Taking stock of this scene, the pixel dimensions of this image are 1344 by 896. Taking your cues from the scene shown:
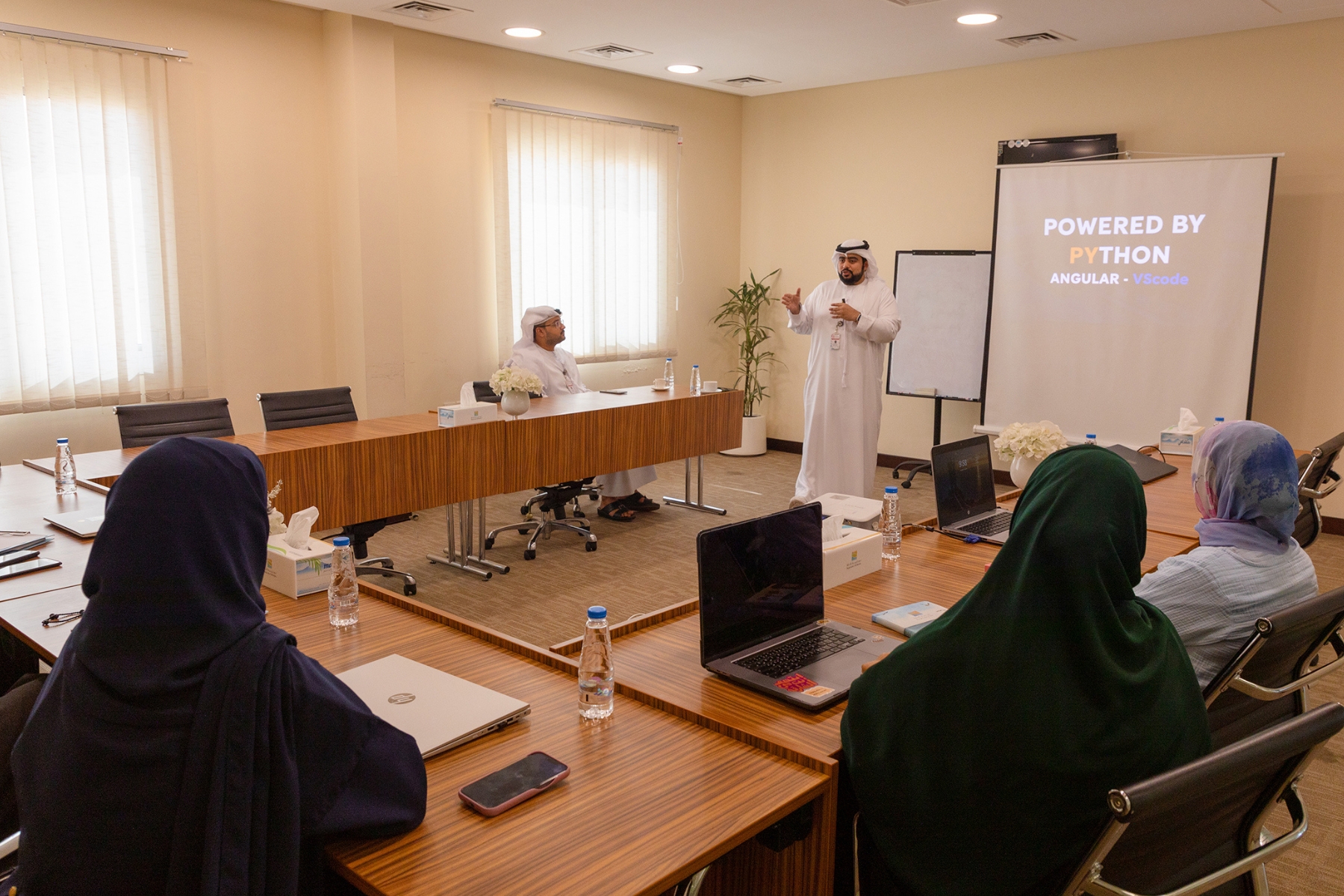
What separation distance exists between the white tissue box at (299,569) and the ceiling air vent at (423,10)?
Result: 3.76 m

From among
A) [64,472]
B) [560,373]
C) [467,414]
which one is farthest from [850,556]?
[560,373]

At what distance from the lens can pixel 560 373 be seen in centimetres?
589

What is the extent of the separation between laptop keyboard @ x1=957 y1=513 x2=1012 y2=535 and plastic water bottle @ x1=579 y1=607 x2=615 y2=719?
168 centimetres

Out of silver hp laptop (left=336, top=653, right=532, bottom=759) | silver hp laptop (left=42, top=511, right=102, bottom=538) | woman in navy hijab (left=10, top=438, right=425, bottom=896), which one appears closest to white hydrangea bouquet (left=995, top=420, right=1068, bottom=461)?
silver hp laptop (left=336, top=653, right=532, bottom=759)

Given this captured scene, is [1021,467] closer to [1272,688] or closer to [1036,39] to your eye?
[1272,688]

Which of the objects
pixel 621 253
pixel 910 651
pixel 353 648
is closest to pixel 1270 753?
pixel 910 651

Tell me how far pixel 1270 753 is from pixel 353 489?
139 inches

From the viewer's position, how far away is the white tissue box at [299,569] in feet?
7.64

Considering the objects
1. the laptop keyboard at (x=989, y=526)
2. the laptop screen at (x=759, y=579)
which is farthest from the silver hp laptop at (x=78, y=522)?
the laptop keyboard at (x=989, y=526)

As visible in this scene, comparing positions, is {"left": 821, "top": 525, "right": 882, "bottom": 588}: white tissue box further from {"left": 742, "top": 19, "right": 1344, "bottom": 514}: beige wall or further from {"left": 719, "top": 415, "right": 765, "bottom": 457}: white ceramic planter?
{"left": 719, "top": 415, "right": 765, "bottom": 457}: white ceramic planter

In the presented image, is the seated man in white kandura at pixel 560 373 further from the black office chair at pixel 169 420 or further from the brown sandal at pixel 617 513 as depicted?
the black office chair at pixel 169 420

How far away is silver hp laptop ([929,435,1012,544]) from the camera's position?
3039 millimetres

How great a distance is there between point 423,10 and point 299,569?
4000mm

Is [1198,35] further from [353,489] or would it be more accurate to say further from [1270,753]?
[1270,753]
